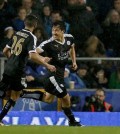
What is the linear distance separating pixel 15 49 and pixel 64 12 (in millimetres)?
4107

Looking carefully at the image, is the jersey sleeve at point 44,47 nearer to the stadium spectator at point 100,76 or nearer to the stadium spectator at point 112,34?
the stadium spectator at point 100,76

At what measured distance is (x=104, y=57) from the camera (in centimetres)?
1576

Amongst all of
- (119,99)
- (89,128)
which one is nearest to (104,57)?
(119,99)

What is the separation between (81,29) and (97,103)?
2.24 meters

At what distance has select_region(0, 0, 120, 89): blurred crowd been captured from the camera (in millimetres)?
15484

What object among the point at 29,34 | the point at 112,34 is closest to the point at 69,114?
the point at 29,34

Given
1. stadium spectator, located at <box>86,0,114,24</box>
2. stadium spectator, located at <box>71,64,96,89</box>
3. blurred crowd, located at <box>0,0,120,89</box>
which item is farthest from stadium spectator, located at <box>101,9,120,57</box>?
stadium spectator, located at <box>71,64,96,89</box>

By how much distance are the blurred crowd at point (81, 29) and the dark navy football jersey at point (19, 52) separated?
2.24 m

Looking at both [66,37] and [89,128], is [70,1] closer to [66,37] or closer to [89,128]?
[66,37]

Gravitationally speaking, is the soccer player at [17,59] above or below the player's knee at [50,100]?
above

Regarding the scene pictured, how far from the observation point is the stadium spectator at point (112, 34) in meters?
16.7

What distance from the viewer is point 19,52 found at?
41.8 ft

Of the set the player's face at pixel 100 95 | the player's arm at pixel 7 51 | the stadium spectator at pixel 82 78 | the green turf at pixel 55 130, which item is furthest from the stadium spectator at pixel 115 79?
the green turf at pixel 55 130

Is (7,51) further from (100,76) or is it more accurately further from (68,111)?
(100,76)
